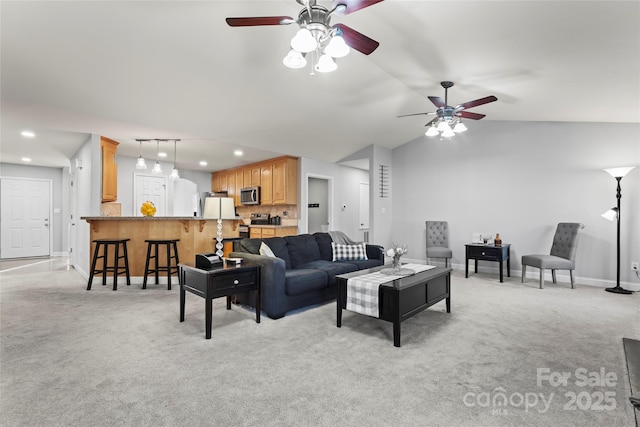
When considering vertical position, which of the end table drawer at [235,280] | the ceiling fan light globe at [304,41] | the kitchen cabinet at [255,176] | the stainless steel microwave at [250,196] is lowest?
the end table drawer at [235,280]

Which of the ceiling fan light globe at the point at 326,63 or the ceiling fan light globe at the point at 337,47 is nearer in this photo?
the ceiling fan light globe at the point at 337,47

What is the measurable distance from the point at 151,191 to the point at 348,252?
5.47 m

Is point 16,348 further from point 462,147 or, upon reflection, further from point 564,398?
point 462,147

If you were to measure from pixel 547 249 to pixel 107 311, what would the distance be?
259 inches

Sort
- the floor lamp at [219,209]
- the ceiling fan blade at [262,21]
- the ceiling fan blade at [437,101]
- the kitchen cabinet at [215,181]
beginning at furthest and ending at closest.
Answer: the kitchen cabinet at [215,181], the ceiling fan blade at [437,101], the floor lamp at [219,209], the ceiling fan blade at [262,21]

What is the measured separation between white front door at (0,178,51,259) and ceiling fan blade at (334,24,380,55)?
929 centimetres

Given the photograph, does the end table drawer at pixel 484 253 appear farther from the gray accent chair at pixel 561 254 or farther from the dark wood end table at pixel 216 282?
the dark wood end table at pixel 216 282

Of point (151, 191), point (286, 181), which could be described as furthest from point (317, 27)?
point (151, 191)

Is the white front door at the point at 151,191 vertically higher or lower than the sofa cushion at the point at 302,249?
higher

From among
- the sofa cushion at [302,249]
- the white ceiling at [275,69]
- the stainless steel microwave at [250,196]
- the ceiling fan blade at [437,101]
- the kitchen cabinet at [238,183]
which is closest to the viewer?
the white ceiling at [275,69]

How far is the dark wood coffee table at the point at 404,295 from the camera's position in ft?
8.64

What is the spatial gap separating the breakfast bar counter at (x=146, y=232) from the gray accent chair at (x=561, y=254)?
5.10 metres

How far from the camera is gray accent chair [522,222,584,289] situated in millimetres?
4652

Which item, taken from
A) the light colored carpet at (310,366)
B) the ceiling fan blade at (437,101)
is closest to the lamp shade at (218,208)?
the light colored carpet at (310,366)
